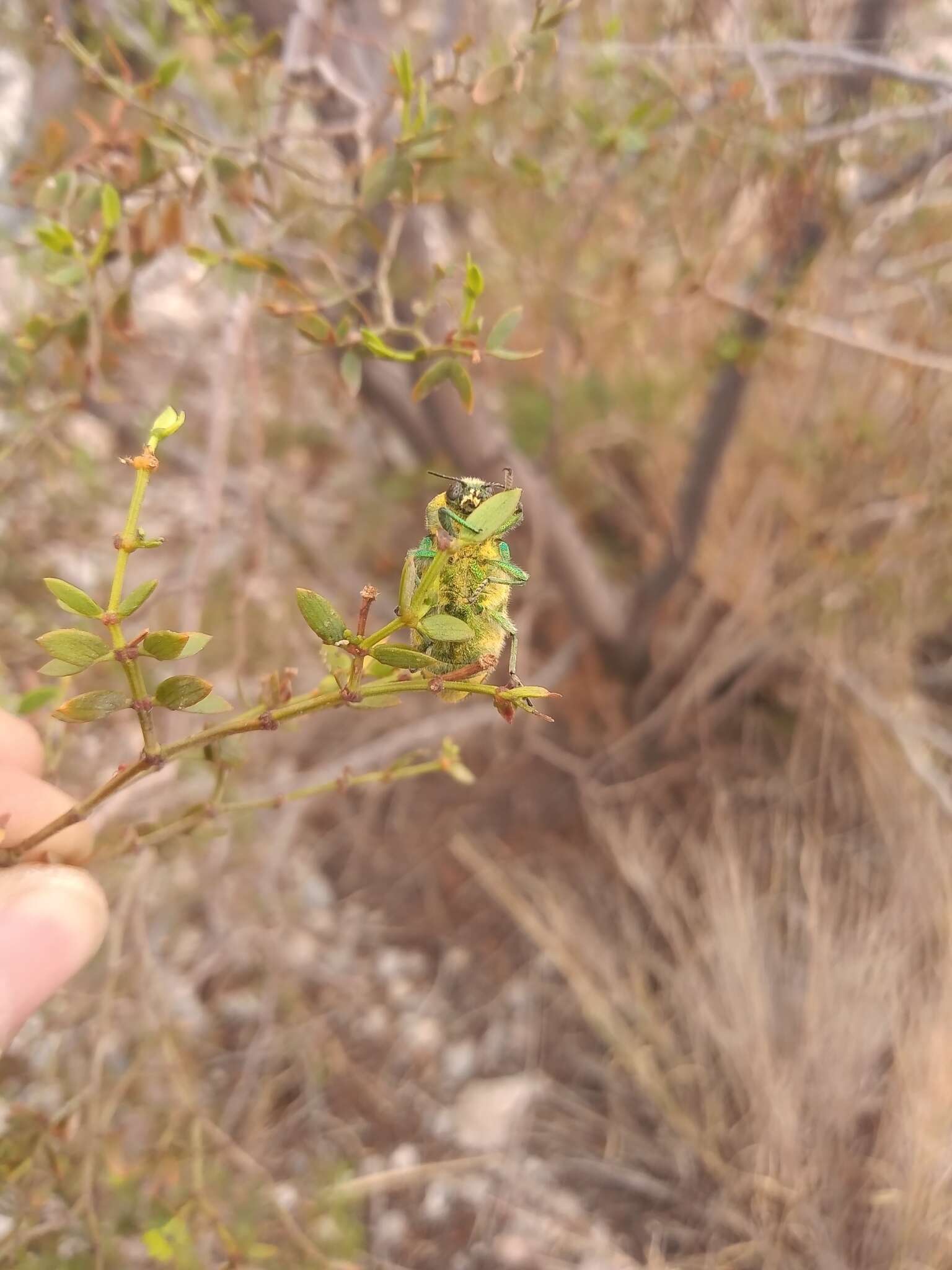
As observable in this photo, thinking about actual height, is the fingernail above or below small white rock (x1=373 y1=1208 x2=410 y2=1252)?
above

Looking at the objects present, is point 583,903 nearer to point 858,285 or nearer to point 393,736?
point 393,736

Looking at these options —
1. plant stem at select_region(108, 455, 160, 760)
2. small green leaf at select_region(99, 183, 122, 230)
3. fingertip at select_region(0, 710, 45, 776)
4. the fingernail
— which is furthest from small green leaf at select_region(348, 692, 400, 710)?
small green leaf at select_region(99, 183, 122, 230)

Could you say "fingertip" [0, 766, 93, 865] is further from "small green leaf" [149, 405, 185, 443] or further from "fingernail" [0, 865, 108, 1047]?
"small green leaf" [149, 405, 185, 443]

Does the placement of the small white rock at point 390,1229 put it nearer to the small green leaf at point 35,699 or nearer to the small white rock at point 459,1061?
the small white rock at point 459,1061

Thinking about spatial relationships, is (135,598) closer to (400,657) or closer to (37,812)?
(400,657)

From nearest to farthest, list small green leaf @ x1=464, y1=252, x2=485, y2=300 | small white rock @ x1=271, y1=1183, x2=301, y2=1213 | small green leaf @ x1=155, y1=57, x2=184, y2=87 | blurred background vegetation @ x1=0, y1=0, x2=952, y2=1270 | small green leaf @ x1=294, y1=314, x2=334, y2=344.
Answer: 1. small green leaf @ x1=464, y1=252, x2=485, y2=300
2. small green leaf @ x1=294, y1=314, x2=334, y2=344
3. small green leaf @ x1=155, y1=57, x2=184, y2=87
4. blurred background vegetation @ x1=0, y1=0, x2=952, y2=1270
5. small white rock @ x1=271, y1=1183, x2=301, y2=1213

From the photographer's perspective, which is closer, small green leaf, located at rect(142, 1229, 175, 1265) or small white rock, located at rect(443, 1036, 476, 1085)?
small green leaf, located at rect(142, 1229, 175, 1265)
